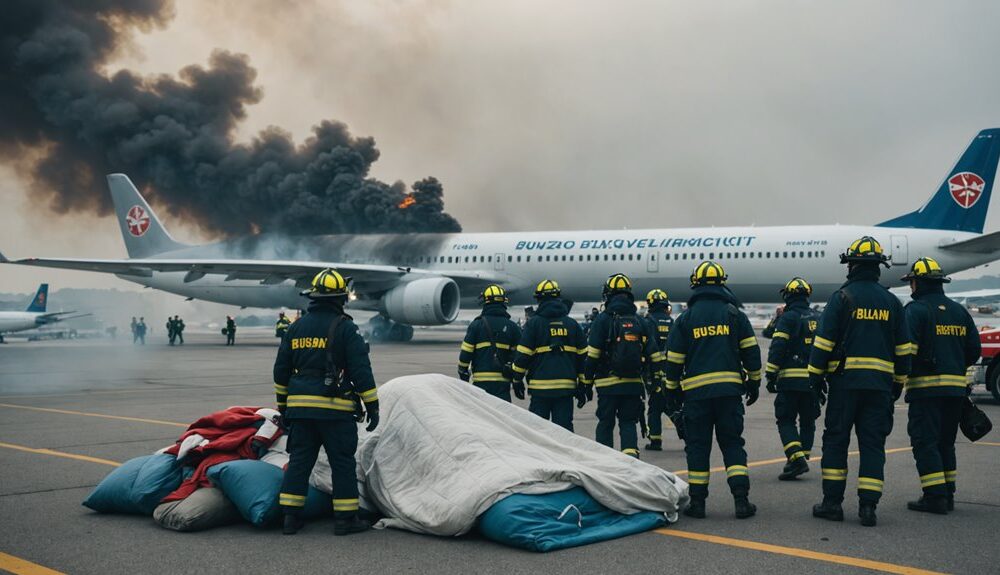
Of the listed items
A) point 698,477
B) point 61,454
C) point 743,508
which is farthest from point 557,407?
point 61,454

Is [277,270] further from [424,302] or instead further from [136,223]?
[136,223]

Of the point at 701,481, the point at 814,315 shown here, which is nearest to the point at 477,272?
the point at 814,315

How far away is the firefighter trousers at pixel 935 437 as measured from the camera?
7.23 meters

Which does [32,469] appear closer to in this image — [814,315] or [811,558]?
[811,558]

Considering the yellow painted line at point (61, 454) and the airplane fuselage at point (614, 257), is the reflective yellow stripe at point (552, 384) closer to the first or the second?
the yellow painted line at point (61, 454)

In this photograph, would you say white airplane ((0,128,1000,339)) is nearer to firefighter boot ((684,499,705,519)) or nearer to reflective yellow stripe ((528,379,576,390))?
reflective yellow stripe ((528,379,576,390))

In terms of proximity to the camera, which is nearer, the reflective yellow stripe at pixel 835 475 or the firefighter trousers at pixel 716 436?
the reflective yellow stripe at pixel 835 475

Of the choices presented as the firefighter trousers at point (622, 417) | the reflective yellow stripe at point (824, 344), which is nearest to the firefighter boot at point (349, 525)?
the firefighter trousers at point (622, 417)

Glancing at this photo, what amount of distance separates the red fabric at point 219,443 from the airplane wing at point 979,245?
25.3m

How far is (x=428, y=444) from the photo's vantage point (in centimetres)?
685

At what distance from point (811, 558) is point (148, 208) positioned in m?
39.9

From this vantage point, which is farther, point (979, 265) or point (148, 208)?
point (148, 208)

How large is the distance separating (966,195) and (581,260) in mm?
12629

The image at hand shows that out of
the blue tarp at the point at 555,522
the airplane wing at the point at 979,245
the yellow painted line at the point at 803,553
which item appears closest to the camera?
the yellow painted line at the point at 803,553
